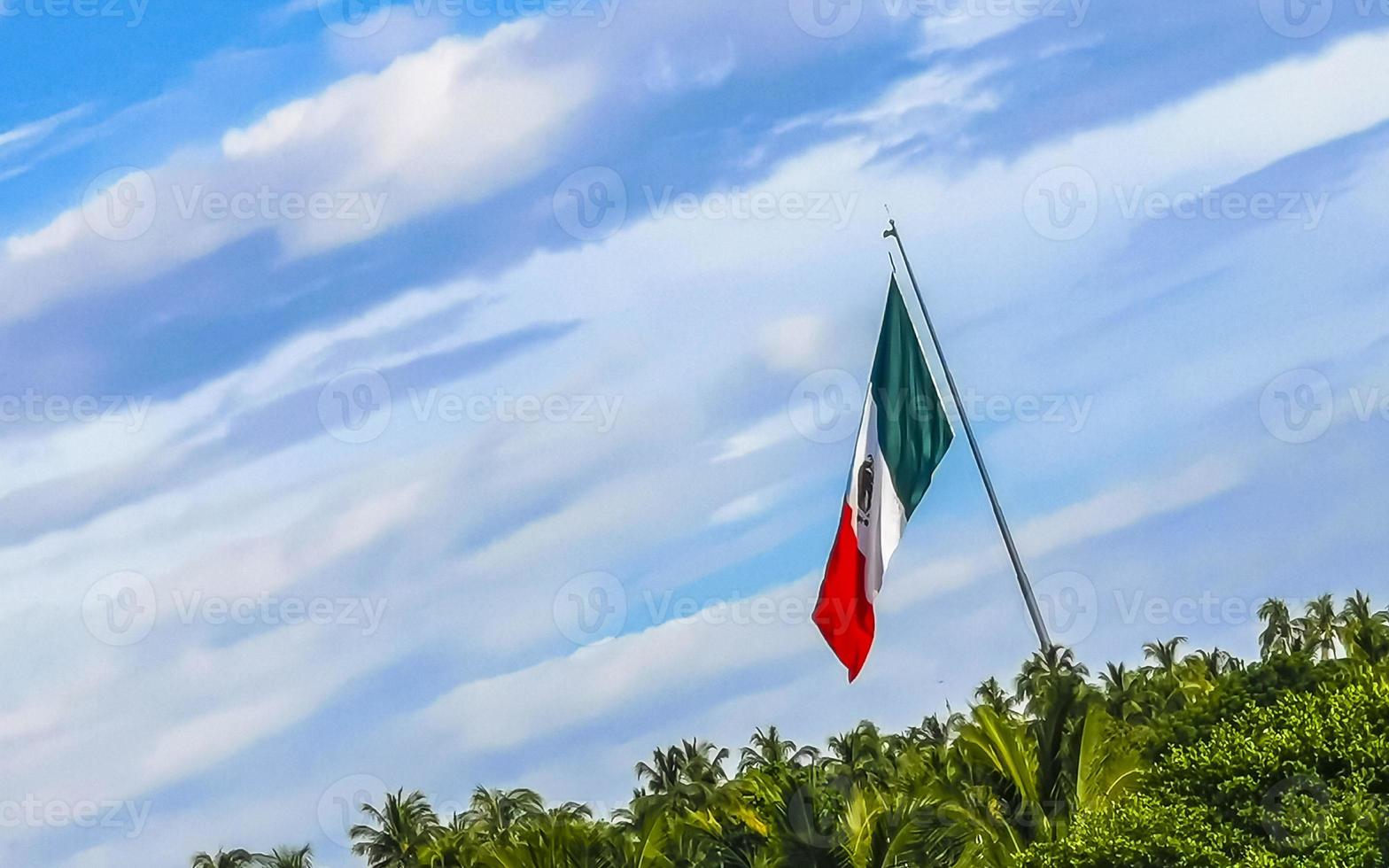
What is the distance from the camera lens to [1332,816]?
22750 millimetres

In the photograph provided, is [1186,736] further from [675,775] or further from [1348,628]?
[675,775]

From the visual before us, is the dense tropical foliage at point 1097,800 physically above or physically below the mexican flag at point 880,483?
below

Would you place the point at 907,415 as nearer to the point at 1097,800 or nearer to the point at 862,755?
the point at 1097,800

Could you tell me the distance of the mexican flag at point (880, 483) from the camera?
92.2 feet

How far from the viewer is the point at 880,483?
93.8 feet

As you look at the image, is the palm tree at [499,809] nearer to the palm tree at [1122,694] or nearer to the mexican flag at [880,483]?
the palm tree at [1122,694]

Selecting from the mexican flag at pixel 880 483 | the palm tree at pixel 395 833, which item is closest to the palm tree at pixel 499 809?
the palm tree at pixel 395 833

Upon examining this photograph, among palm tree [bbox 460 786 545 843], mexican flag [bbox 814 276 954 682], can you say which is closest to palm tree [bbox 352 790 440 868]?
palm tree [bbox 460 786 545 843]

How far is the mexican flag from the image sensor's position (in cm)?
2811

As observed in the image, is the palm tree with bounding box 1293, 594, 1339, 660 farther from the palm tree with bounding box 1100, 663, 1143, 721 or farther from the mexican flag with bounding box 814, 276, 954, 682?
the mexican flag with bounding box 814, 276, 954, 682

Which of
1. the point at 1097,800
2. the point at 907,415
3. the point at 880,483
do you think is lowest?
the point at 1097,800

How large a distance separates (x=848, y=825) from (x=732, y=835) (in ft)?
10.2

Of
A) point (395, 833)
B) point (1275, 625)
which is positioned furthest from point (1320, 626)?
point (395, 833)

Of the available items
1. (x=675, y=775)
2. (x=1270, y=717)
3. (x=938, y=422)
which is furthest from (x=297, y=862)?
(x=1270, y=717)
